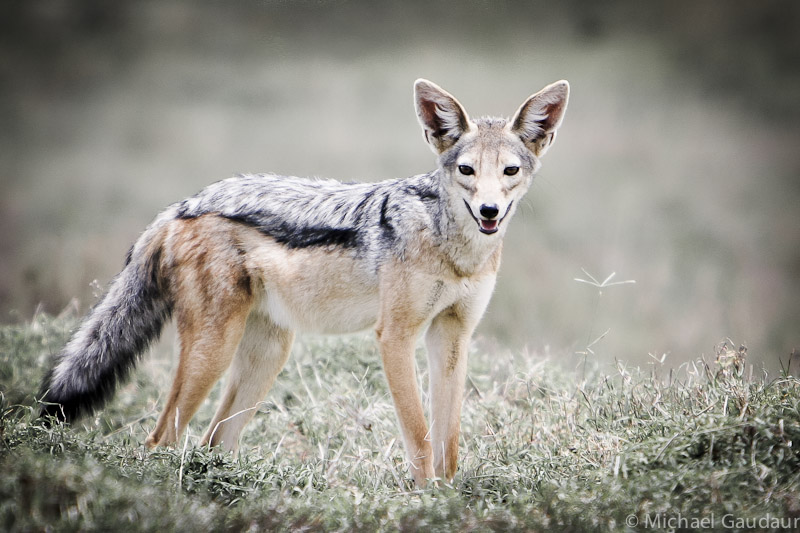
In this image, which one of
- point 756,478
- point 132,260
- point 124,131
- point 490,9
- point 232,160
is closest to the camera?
point 756,478

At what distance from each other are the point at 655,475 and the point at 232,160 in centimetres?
1329

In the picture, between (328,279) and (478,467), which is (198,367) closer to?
(328,279)

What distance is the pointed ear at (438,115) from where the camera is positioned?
5.15 meters

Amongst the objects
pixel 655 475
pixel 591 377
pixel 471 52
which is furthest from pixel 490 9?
pixel 655 475

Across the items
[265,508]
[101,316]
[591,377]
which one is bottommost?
[591,377]

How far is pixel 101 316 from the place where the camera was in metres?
5.54

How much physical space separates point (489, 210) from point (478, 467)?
1.60 metres

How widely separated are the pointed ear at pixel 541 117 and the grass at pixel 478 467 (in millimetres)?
1759

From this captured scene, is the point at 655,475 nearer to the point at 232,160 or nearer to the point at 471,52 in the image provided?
the point at 471,52

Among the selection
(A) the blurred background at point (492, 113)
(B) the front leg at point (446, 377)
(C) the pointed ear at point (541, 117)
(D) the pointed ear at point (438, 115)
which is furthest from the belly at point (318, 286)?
(A) the blurred background at point (492, 113)

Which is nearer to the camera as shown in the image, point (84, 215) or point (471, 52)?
point (471, 52)

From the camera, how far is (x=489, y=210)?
15.2ft

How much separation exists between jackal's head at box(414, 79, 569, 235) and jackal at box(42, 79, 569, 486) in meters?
0.01

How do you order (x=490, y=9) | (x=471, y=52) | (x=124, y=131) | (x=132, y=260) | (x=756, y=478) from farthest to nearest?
(x=124, y=131)
(x=471, y=52)
(x=490, y=9)
(x=132, y=260)
(x=756, y=478)
